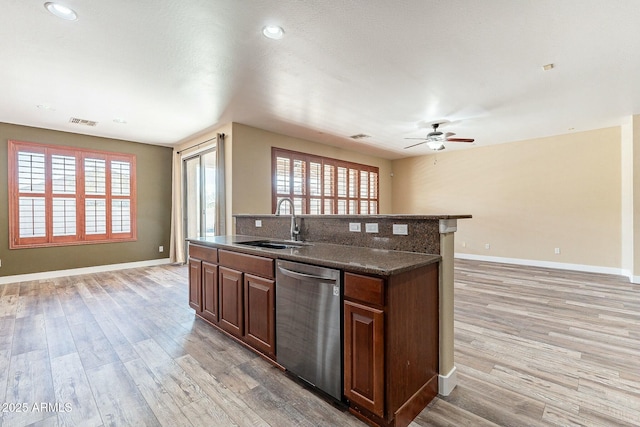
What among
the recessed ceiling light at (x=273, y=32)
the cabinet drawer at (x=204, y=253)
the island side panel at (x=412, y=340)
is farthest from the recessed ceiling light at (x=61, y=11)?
the island side panel at (x=412, y=340)

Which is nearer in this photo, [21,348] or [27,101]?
[21,348]

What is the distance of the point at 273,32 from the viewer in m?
2.46

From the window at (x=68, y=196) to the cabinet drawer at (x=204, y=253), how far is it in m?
3.87

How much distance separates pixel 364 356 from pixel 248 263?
1.26 m

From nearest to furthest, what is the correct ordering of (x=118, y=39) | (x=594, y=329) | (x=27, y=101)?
(x=118, y=39)
(x=594, y=329)
(x=27, y=101)

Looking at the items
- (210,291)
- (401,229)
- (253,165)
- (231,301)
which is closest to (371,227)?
(401,229)

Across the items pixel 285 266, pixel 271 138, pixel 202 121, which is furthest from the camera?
pixel 271 138

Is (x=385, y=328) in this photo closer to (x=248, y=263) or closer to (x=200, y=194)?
(x=248, y=263)

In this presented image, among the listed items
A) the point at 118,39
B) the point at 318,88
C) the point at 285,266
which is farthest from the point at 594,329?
the point at 118,39

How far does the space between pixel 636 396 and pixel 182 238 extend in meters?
6.86

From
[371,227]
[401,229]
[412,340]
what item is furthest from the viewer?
[371,227]

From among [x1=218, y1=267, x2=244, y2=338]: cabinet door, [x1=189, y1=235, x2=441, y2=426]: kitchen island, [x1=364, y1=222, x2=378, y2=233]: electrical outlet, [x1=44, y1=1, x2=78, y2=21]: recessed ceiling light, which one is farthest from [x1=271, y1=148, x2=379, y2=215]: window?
[x1=189, y1=235, x2=441, y2=426]: kitchen island

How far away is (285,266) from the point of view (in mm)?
2107

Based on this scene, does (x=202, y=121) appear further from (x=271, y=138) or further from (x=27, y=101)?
(x=27, y=101)
